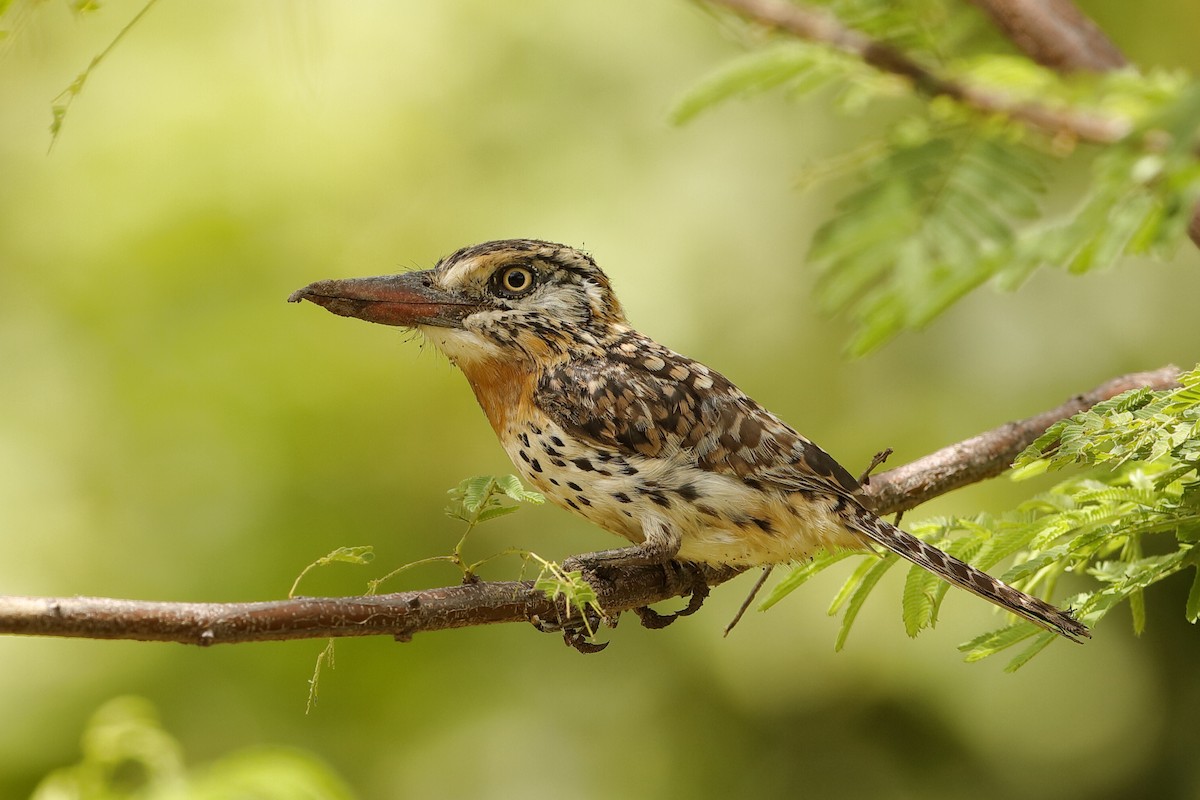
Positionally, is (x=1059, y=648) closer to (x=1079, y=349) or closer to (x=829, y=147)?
(x=1079, y=349)

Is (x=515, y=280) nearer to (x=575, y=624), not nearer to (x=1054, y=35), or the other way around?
(x=575, y=624)

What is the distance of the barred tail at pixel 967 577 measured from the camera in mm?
2648

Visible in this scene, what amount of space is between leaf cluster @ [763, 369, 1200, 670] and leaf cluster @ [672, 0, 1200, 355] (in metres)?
0.32

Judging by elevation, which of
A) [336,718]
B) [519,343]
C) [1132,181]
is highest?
[519,343]

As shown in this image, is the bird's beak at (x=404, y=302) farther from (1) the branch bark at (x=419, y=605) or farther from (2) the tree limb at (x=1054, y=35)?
(2) the tree limb at (x=1054, y=35)

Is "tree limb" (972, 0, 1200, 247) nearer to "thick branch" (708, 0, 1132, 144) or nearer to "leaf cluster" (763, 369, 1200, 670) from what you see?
"thick branch" (708, 0, 1132, 144)

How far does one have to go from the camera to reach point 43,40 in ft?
7.86

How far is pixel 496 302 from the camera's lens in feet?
11.8

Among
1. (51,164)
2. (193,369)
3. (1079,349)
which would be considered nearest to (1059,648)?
(1079,349)

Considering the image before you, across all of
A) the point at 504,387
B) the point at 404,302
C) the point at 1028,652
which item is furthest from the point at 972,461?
the point at 404,302

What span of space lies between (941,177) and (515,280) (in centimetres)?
124

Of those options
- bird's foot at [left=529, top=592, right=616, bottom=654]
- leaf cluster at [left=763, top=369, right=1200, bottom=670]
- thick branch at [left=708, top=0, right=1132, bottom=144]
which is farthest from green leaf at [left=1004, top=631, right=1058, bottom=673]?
thick branch at [left=708, top=0, right=1132, bottom=144]

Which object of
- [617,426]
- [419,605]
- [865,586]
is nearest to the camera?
[419,605]

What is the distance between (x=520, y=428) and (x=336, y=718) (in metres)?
2.53
